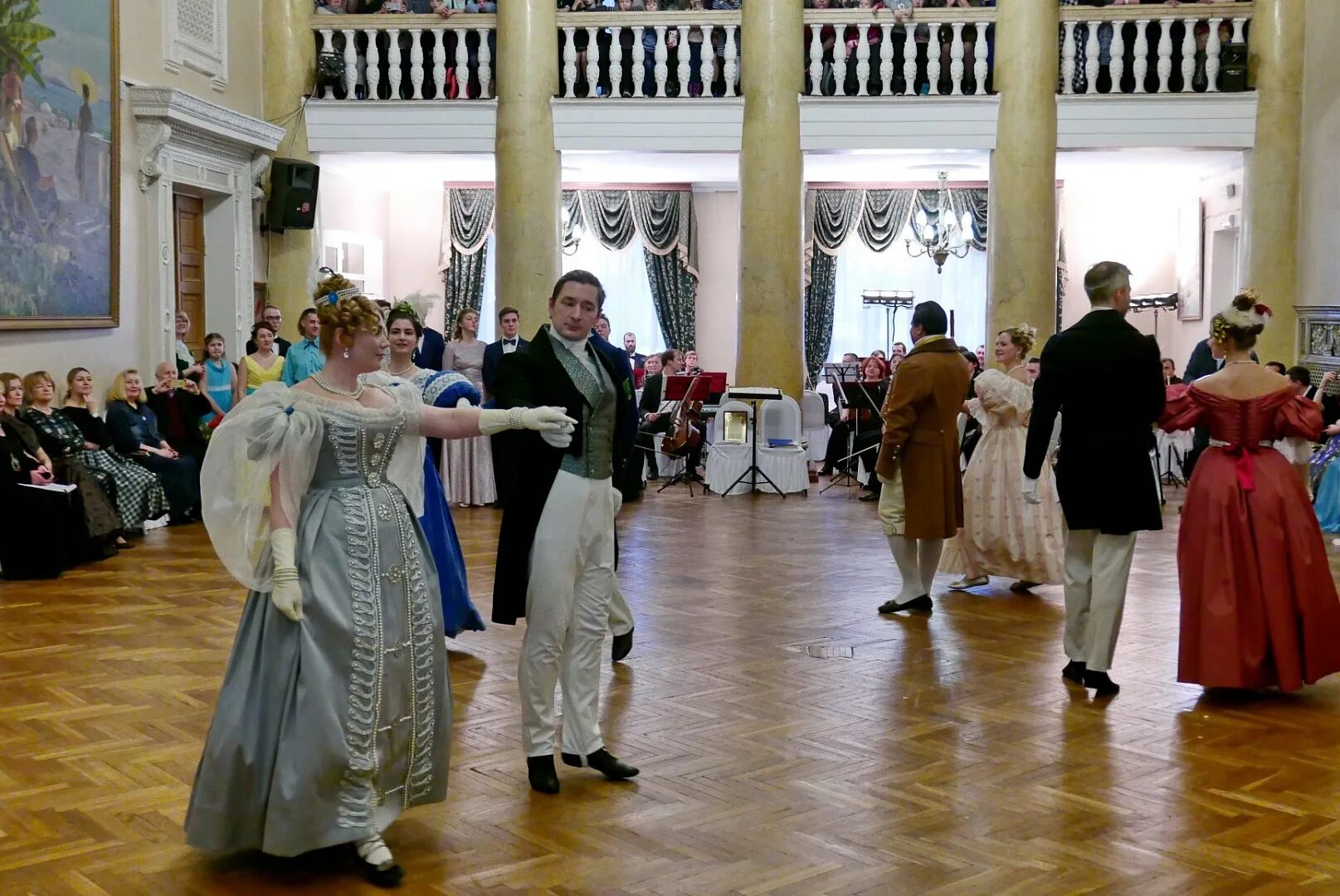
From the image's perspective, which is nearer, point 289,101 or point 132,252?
point 132,252

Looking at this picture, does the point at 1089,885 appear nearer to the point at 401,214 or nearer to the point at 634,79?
the point at 634,79

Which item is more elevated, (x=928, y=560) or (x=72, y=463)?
(x=72, y=463)

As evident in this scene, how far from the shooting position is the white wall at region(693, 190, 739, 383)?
17.4m

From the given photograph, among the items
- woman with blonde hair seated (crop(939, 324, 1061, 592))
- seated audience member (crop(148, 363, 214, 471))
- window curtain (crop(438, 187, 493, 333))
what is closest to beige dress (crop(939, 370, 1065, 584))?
woman with blonde hair seated (crop(939, 324, 1061, 592))

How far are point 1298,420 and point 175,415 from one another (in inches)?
291

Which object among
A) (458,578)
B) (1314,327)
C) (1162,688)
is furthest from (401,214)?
(1162,688)

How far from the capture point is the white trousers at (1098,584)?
5199 millimetres

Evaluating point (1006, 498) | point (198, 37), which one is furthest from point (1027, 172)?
point (198, 37)

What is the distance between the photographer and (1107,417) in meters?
5.21

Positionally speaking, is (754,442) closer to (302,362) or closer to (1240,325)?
(302,362)

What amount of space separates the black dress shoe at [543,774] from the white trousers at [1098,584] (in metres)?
2.13

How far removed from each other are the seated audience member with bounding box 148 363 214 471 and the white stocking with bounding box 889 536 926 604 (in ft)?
17.1

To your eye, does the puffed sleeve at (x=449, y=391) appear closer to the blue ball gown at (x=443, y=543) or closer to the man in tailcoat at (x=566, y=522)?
the blue ball gown at (x=443, y=543)

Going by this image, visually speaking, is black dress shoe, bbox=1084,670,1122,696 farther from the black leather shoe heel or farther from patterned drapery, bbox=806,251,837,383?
patterned drapery, bbox=806,251,837,383
